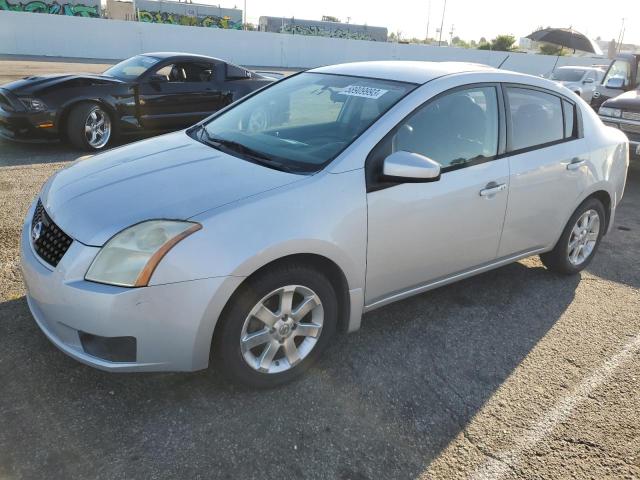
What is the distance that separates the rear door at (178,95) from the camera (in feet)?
26.6

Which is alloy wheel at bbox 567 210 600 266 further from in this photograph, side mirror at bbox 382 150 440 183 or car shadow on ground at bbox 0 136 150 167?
car shadow on ground at bbox 0 136 150 167

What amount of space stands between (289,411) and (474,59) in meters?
37.8

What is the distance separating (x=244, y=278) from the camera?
2453 millimetres

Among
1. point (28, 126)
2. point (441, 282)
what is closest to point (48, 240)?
point (441, 282)

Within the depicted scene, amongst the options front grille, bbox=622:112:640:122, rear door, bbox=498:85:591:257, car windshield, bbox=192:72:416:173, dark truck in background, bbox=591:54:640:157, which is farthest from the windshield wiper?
front grille, bbox=622:112:640:122

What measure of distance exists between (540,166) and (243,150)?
2.02 metres

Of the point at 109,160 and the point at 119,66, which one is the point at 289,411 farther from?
the point at 119,66

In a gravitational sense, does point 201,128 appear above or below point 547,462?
above

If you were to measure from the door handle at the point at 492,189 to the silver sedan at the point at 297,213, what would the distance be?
16 mm

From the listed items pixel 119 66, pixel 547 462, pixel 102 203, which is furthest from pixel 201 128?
pixel 119 66

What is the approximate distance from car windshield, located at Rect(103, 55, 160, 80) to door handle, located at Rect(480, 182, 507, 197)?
6347mm

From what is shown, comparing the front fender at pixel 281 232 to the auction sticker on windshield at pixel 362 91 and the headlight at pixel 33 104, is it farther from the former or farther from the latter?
the headlight at pixel 33 104

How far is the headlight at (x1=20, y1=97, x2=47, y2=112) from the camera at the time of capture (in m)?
6.98

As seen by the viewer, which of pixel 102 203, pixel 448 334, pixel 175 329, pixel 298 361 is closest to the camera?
pixel 175 329
